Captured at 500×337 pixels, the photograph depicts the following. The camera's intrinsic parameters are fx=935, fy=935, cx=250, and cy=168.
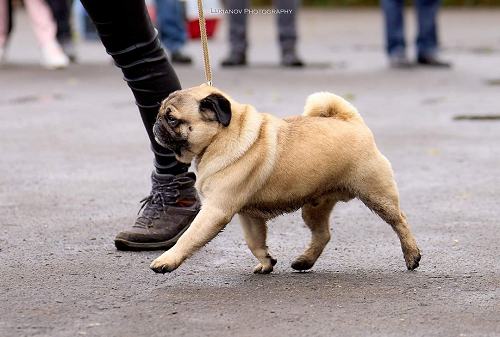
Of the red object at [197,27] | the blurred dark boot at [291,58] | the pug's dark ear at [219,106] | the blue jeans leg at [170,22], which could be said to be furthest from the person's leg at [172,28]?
the pug's dark ear at [219,106]

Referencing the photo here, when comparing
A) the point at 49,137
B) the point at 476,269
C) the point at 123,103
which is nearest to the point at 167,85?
the point at 476,269

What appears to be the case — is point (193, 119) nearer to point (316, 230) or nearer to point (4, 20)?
point (316, 230)

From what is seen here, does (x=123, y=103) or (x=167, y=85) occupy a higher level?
(x=167, y=85)

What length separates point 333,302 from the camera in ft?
11.1

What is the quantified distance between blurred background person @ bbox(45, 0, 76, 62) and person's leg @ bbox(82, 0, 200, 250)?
7852 millimetres

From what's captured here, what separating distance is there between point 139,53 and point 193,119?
75 cm

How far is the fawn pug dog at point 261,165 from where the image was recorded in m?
3.56

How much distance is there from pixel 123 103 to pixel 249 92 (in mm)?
1246

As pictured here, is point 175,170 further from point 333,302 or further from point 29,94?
point 29,94

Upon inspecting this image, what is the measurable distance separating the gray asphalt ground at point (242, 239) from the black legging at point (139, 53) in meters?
0.63

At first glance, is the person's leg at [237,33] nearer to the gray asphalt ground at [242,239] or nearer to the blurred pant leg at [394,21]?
the gray asphalt ground at [242,239]

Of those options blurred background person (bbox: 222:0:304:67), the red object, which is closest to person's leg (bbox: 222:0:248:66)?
blurred background person (bbox: 222:0:304:67)

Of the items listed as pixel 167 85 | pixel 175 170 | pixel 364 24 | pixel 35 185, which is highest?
pixel 167 85

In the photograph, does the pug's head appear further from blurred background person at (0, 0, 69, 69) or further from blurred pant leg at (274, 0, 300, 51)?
blurred background person at (0, 0, 69, 69)
